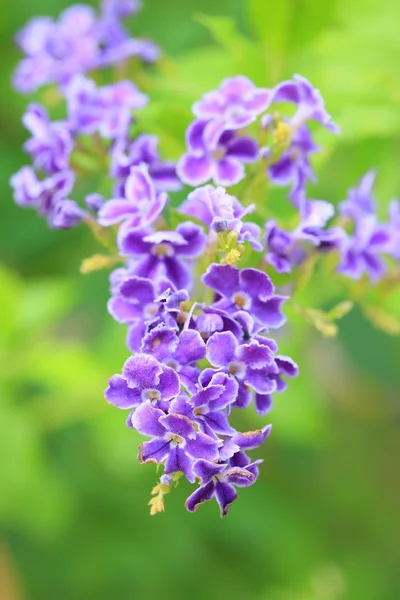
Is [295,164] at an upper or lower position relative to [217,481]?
upper

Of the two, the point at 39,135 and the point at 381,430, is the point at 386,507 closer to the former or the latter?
the point at 381,430

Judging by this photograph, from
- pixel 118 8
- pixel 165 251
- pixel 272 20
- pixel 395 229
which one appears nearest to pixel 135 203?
pixel 165 251

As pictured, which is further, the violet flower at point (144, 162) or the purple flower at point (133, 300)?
the violet flower at point (144, 162)

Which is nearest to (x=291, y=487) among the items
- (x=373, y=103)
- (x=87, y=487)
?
(x=87, y=487)

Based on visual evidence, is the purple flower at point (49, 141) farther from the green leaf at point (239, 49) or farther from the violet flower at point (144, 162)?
the green leaf at point (239, 49)

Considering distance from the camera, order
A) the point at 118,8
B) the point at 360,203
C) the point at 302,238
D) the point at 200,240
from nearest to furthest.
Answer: the point at 200,240, the point at 302,238, the point at 360,203, the point at 118,8

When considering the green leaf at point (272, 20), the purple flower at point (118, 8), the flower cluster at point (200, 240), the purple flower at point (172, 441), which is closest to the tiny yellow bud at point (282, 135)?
the flower cluster at point (200, 240)

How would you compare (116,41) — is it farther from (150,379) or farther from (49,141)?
(150,379)
